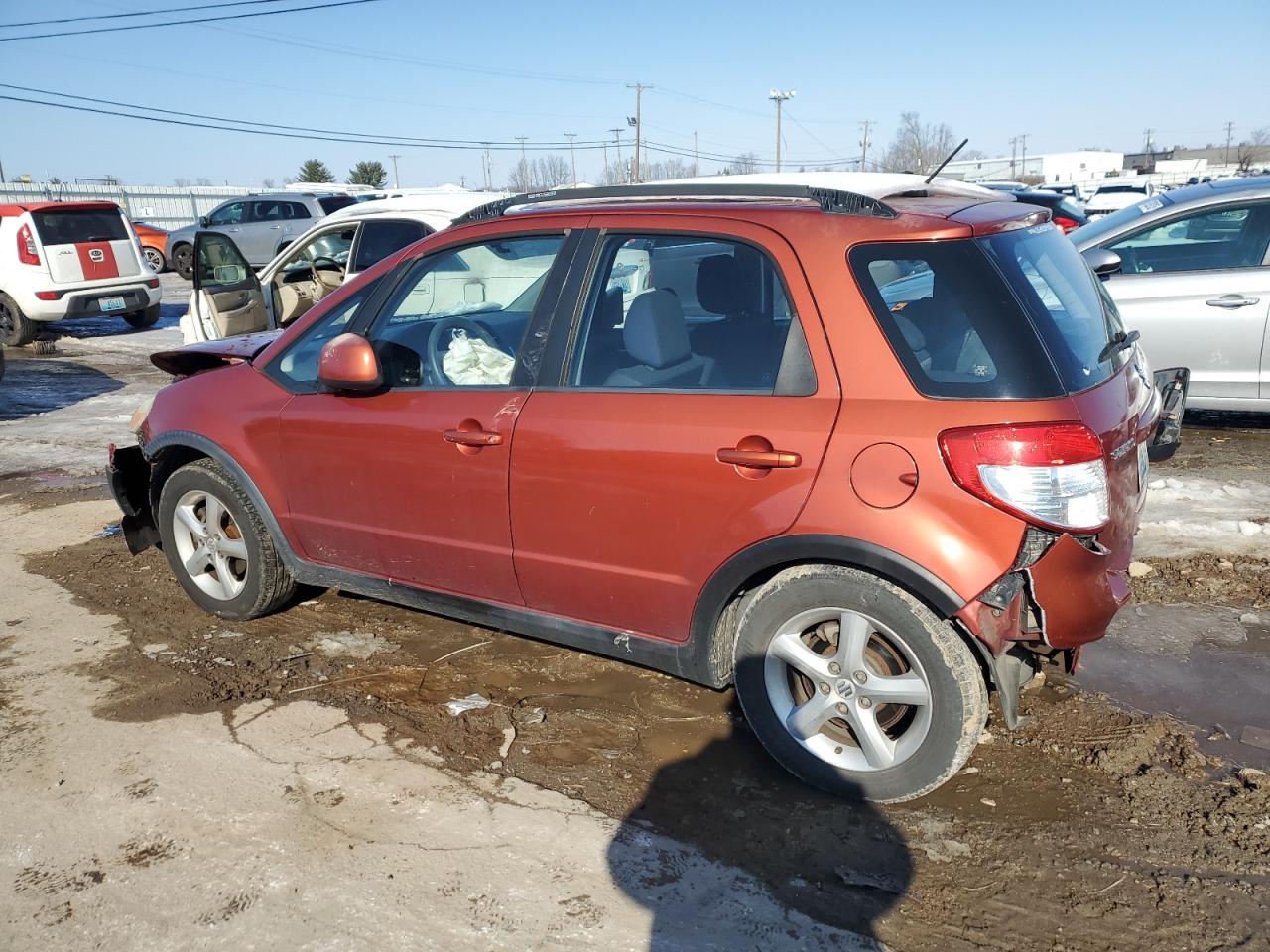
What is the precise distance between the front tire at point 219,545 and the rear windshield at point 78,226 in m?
11.0

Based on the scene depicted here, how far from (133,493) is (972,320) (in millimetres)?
4113

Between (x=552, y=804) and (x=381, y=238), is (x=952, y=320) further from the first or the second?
(x=381, y=238)

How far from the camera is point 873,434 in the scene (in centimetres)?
284

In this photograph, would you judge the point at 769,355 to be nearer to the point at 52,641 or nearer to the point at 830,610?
the point at 830,610

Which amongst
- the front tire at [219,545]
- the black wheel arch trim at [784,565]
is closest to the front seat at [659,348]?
the black wheel arch trim at [784,565]

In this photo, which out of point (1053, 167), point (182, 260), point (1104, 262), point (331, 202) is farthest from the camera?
point (1053, 167)

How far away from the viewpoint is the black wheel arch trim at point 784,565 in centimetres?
278

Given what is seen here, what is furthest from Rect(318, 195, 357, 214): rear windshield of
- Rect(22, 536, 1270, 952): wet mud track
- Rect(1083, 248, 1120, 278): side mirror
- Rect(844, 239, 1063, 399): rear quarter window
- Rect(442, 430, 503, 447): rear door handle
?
Rect(844, 239, 1063, 399): rear quarter window

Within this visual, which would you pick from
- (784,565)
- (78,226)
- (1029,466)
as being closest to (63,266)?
(78,226)

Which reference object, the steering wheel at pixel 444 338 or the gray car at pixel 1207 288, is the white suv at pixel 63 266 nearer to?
the steering wheel at pixel 444 338

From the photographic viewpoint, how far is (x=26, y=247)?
13422 mm

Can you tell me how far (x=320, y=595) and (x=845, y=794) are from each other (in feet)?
9.47

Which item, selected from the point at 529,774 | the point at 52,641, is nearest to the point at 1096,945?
the point at 529,774

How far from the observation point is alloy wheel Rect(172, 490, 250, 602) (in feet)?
14.7
